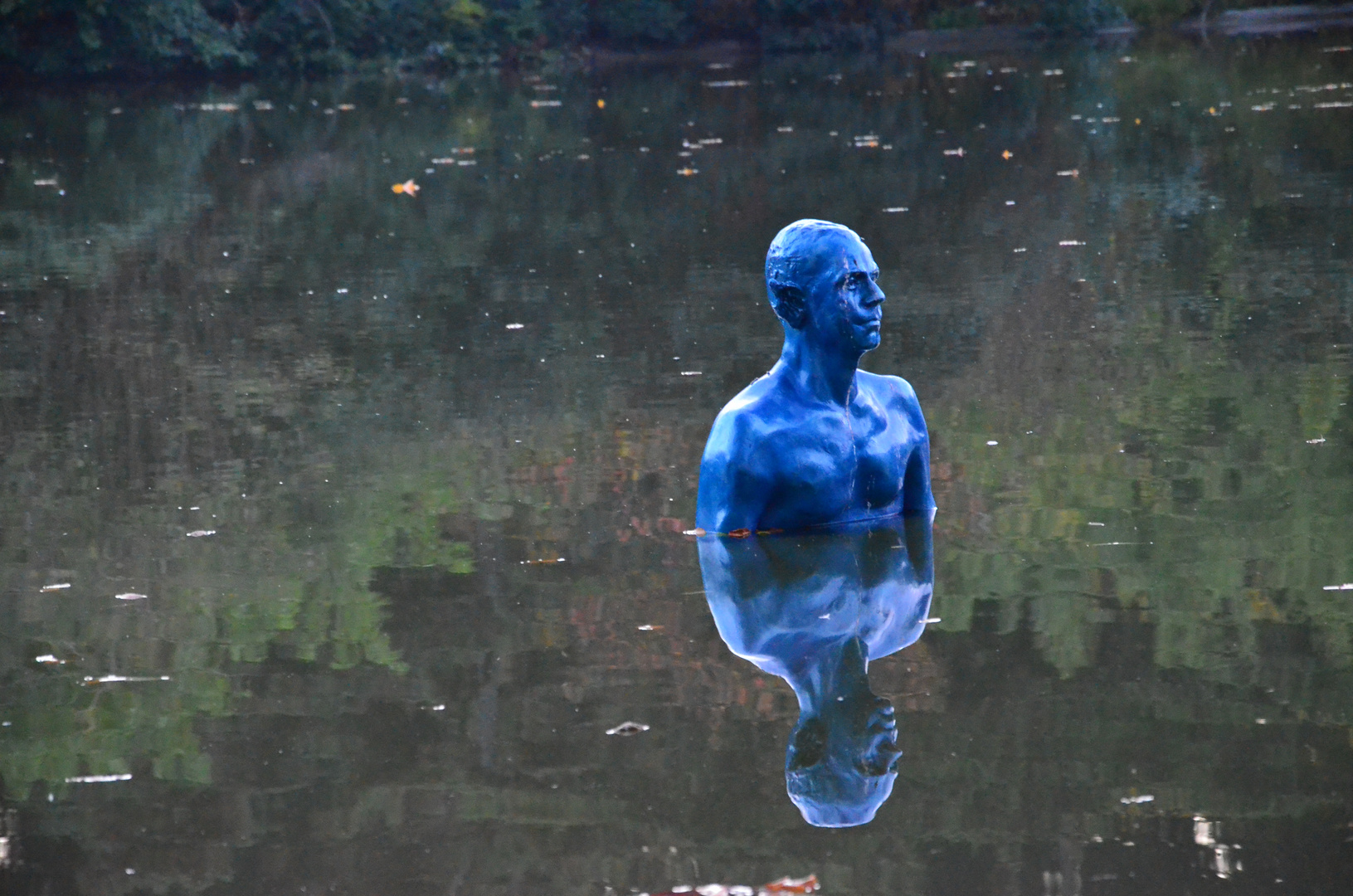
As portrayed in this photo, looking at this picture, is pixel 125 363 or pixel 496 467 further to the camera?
pixel 125 363

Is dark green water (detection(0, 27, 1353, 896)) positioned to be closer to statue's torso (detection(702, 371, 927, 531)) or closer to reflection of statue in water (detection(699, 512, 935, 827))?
reflection of statue in water (detection(699, 512, 935, 827))

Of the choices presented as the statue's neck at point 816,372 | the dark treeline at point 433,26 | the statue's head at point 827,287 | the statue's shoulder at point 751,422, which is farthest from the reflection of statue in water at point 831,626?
the dark treeline at point 433,26

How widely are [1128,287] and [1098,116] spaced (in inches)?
420

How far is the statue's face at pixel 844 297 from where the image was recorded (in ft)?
22.5

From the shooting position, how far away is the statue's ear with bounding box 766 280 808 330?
692cm

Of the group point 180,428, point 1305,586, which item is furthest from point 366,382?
point 1305,586

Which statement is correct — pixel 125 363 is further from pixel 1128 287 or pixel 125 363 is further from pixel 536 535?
pixel 1128 287

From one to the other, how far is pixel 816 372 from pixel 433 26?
111 ft

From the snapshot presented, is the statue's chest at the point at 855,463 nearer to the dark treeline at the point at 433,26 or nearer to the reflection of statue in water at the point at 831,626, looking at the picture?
the reflection of statue in water at the point at 831,626

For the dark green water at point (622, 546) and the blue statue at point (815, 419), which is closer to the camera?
the dark green water at point (622, 546)

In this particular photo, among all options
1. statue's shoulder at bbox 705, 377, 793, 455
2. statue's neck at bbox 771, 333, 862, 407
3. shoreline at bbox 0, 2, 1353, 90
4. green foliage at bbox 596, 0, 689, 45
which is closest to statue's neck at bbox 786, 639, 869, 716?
statue's shoulder at bbox 705, 377, 793, 455

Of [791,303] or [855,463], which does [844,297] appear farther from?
[855,463]

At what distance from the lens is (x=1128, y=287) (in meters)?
11.9

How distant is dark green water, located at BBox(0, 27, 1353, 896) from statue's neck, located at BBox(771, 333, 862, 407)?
0.67 metres
